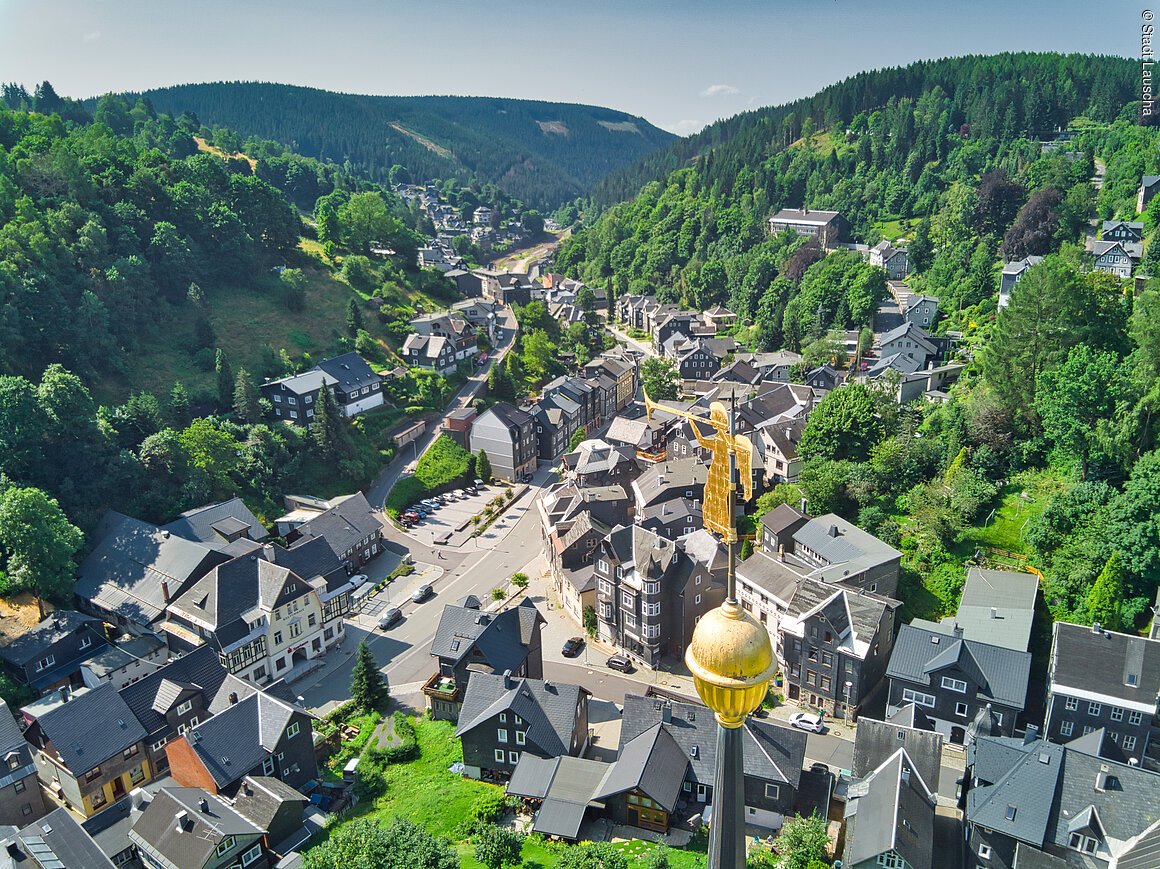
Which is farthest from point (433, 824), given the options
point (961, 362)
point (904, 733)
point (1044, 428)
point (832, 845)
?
point (961, 362)

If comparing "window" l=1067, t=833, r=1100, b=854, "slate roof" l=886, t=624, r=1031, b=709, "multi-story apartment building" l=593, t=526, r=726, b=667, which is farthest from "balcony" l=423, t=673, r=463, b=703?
"window" l=1067, t=833, r=1100, b=854

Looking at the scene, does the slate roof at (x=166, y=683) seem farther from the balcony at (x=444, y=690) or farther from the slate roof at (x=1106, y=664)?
the slate roof at (x=1106, y=664)

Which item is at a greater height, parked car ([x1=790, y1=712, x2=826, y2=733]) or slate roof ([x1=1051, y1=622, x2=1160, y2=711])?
slate roof ([x1=1051, y1=622, x2=1160, y2=711])

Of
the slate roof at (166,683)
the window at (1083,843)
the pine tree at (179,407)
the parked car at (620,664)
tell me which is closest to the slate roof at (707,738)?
the parked car at (620,664)

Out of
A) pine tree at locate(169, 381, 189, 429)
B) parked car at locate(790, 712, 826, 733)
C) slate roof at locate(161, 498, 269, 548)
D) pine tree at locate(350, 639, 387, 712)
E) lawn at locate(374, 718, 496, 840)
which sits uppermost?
pine tree at locate(169, 381, 189, 429)

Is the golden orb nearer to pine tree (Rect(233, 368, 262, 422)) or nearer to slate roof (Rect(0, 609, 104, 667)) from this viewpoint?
slate roof (Rect(0, 609, 104, 667))

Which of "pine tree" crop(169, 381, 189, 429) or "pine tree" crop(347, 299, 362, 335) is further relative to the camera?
"pine tree" crop(347, 299, 362, 335)
